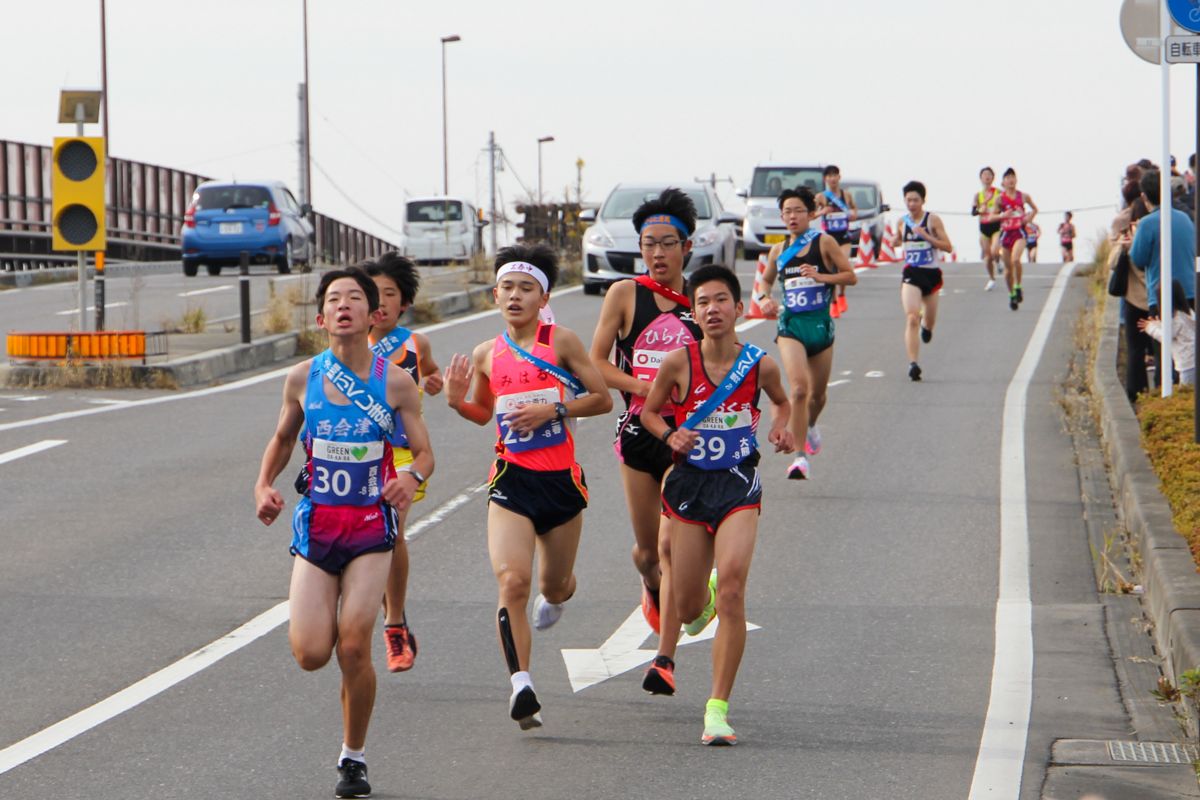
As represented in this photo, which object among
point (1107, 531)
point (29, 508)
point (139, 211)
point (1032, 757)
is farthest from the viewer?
point (139, 211)

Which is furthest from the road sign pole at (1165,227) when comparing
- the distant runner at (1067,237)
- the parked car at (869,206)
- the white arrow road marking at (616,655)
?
the distant runner at (1067,237)

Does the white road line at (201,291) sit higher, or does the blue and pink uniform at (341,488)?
the white road line at (201,291)

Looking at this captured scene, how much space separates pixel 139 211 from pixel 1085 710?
42.7m

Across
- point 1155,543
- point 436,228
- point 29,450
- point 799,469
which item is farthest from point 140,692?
point 436,228

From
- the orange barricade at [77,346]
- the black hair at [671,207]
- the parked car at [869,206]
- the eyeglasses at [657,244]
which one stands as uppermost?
the parked car at [869,206]

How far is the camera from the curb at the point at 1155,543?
7.76m

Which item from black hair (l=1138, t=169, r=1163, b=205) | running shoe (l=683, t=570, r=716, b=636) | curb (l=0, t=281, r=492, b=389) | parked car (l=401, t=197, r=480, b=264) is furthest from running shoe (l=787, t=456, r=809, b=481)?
parked car (l=401, t=197, r=480, b=264)

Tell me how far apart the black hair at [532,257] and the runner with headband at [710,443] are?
586mm

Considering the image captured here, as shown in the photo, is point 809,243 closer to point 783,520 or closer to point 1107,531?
point 783,520

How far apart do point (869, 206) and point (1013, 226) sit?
14.3 metres

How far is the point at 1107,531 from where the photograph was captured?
37.4ft

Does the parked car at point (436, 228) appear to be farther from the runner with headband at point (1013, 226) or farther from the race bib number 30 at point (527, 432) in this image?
the race bib number 30 at point (527, 432)

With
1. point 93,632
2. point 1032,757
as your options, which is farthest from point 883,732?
point 93,632

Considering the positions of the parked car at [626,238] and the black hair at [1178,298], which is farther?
the parked car at [626,238]
